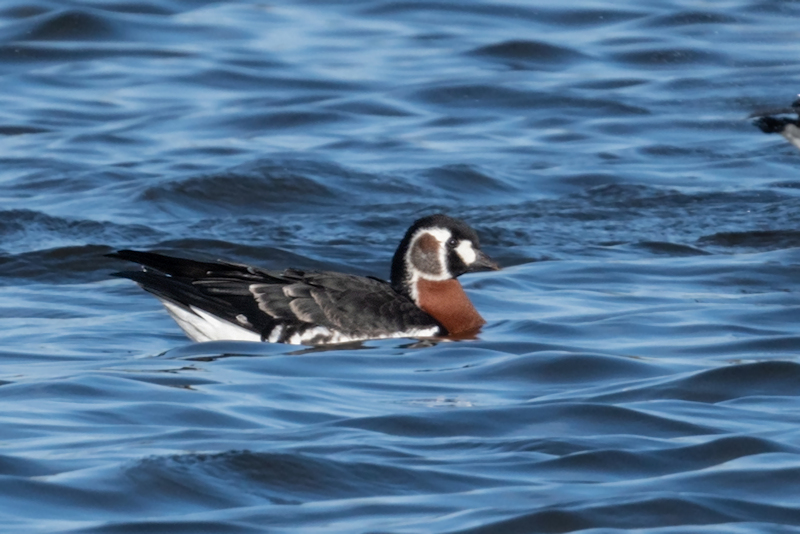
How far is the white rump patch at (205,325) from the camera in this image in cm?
923

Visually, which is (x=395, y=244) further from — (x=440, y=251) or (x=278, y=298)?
(x=278, y=298)

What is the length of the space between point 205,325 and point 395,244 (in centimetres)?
319

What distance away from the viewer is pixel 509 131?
53.6 feet

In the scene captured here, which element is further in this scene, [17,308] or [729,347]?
[17,308]

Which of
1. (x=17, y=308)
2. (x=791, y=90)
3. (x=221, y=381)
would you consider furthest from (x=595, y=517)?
(x=791, y=90)

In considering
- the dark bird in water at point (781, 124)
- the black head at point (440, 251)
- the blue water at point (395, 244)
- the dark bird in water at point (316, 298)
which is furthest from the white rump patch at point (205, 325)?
the dark bird in water at point (781, 124)

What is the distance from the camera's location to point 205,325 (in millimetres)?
9258

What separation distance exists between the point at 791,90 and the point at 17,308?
10.5 metres

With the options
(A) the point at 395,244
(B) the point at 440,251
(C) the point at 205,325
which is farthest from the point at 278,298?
(A) the point at 395,244

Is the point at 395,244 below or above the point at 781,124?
below

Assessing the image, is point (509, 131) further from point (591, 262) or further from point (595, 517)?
point (595, 517)

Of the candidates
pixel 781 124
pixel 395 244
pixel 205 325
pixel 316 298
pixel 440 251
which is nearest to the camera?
pixel 205 325

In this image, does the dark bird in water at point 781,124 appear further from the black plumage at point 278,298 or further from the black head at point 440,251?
the black plumage at point 278,298

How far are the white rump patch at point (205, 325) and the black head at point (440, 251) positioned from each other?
4.00 feet
